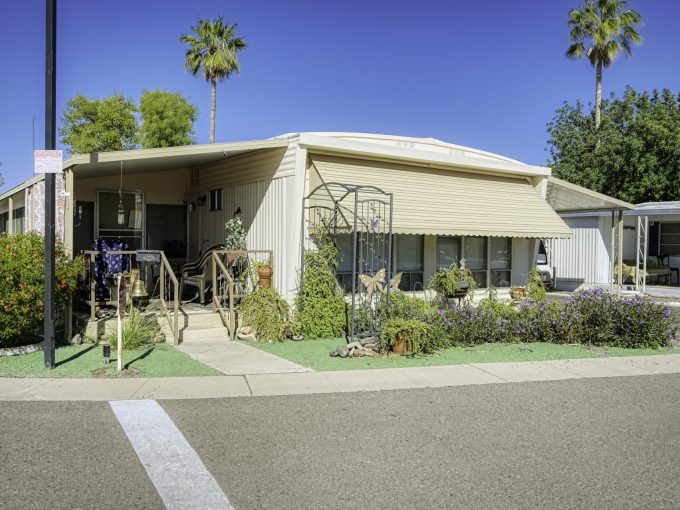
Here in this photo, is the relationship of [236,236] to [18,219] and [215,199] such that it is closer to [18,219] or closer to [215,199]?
[215,199]

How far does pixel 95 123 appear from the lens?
86.8 ft

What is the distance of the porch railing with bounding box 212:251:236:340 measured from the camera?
9.23 meters

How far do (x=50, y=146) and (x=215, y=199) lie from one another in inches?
218

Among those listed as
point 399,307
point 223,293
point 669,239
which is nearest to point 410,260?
point 399,307

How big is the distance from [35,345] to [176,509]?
17.8 ft

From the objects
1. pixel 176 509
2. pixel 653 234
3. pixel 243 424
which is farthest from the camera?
pixel 653 234

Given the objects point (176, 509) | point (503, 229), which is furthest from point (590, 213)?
point (176, 509)

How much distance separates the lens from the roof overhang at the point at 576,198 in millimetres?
14945

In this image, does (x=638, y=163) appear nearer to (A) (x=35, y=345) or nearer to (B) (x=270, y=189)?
(B) (x=270, y=189)

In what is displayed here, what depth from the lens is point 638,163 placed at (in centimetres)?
2341

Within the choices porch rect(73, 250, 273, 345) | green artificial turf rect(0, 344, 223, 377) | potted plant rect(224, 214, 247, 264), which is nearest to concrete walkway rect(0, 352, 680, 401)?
green artificial turf rect(0, 344, 223, 377)

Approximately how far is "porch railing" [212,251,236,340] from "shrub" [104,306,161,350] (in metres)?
1.13

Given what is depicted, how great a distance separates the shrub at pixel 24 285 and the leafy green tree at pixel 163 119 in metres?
19.6

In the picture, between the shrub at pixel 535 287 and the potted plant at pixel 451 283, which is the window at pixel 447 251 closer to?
the potted plant at pixel 451 283
